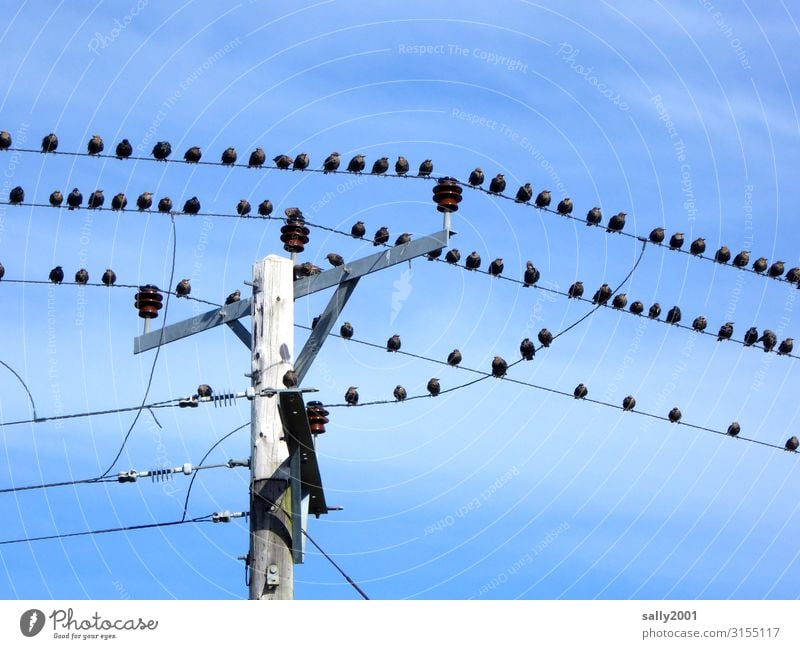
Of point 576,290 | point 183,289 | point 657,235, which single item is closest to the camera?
point 183,289

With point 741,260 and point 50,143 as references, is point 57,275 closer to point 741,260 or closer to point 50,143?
point 50,143

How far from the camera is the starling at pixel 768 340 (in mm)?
30203

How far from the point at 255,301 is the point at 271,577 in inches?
116

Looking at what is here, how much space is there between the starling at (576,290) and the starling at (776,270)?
455cm

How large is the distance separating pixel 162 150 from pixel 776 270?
37.0 ft

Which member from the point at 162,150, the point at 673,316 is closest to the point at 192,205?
the point at 162,150

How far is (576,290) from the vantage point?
27.2m

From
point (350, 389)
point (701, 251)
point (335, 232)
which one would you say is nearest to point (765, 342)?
point (701, 251)

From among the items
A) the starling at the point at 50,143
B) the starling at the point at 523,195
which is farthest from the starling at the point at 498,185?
the starling at the point at 50,143

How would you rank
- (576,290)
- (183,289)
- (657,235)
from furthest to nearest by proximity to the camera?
(657,235)
(576,290)
(183,289)

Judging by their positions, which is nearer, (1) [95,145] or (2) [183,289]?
(2) [183,289]

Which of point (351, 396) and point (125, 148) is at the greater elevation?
point (125, 148)

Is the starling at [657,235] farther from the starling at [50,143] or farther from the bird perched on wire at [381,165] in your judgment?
the starling at [50,143]

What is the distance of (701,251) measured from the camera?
30781mm
